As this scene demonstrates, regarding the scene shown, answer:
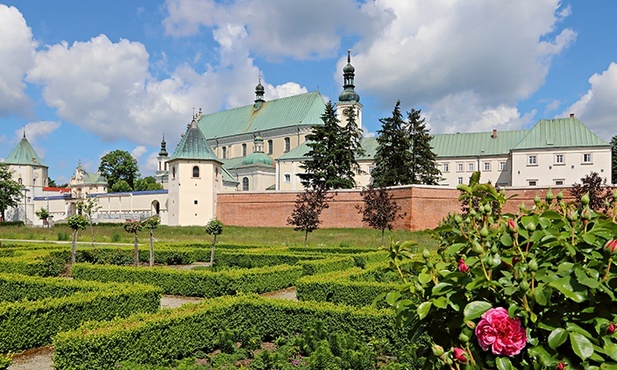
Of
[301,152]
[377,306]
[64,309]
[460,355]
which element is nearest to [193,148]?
[301,152]

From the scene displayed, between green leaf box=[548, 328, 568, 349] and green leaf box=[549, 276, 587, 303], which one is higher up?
green leaf box=[549, 276, 587, 303]

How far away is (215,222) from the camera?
55.2ft

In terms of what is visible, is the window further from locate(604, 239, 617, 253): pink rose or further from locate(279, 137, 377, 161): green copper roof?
locate(604, 239, 617, 253): pink rose

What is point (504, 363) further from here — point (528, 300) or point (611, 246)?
point (611, 246)

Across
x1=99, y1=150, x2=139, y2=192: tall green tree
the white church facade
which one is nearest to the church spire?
the white church facade

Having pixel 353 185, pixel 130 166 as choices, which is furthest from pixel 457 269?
pixel 130 166

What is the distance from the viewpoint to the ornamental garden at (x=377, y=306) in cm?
188

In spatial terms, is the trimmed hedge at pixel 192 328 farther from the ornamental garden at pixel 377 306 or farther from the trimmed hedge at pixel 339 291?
the trimmed hedge at pixel 339 291

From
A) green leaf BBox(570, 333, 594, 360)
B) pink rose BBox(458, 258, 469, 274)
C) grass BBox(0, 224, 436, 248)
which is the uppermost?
pink rose BBox(458, 258, 469, 274)

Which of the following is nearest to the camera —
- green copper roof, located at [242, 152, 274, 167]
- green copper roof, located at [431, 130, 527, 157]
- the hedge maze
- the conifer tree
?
the hedge maze

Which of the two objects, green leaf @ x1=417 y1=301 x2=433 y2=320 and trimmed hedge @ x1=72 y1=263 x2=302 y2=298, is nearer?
green leaf @ x1=417 y1=301 x2=433 y2=320

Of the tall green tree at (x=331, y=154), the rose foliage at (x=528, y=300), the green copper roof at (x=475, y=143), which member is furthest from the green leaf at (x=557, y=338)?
the green copper roof at (x=475, y=143)

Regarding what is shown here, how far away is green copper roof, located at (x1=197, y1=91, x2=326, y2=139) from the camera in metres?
57.8

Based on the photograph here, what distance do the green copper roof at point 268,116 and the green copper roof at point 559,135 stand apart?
22165 mm
